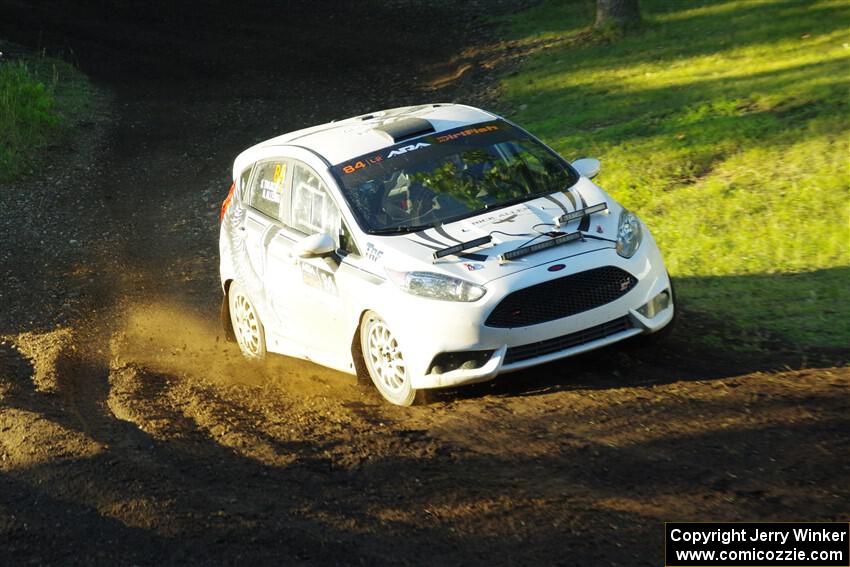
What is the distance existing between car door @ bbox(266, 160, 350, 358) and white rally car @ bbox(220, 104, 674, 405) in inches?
0.6

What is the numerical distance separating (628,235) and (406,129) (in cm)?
214

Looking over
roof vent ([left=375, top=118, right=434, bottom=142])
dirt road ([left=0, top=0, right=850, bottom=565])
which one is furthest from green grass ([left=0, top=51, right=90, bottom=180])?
roof vent ([left=375, top=118, right=434, bottom=142])

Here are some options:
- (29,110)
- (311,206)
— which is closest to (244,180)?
(311,206)

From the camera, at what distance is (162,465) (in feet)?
25.6

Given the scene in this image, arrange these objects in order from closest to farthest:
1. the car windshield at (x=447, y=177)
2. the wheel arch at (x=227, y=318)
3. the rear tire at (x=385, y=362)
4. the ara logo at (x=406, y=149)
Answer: the rear tire at (x=385, y=362) < the car windshield at (x=447, y=177) < the ara logo at (x=406, y=149) < the wheel arch at (x=227, y=318)

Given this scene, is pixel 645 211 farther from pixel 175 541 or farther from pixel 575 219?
pixel 175 541

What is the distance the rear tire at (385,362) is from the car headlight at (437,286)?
1.18 feet

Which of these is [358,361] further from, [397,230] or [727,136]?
[727,136]

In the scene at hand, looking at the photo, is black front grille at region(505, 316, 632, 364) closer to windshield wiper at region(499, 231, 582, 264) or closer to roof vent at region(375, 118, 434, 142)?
windshield wiper at region(499, 231, 582, 264)

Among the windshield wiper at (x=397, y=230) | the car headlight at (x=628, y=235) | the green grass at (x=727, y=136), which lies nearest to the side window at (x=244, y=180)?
the windshield wiper at (x=397, y=230)

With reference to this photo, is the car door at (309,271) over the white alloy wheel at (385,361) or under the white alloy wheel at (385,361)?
over

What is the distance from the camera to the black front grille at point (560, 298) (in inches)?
308

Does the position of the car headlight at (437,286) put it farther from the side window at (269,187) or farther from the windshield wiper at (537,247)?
the side window at (269,187)

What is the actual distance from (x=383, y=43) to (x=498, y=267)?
18.8m
